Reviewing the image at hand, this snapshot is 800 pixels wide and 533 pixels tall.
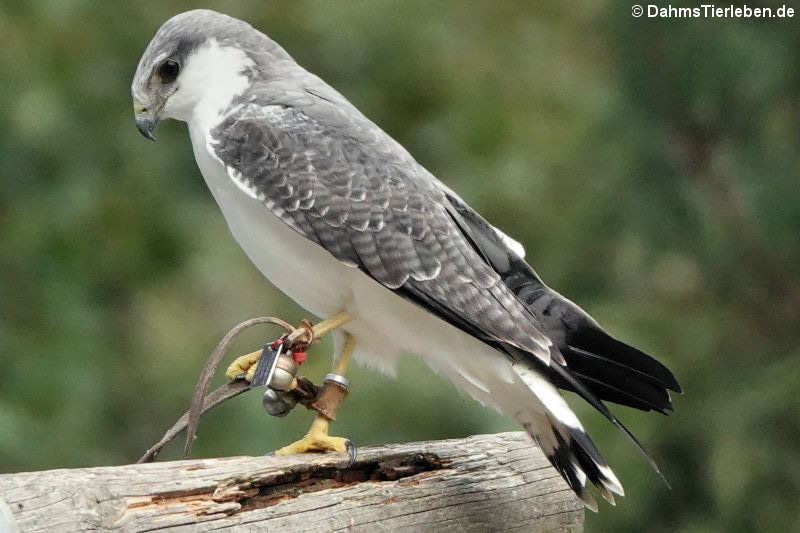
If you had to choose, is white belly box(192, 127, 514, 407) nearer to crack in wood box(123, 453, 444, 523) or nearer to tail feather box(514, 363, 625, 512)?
tail feather box(514, 363, 625, 512)

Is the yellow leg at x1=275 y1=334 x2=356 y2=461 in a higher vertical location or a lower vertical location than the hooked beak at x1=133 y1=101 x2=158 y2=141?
lower

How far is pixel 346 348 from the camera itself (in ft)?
9.50

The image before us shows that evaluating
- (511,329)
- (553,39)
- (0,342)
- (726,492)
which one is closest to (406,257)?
(511,329)

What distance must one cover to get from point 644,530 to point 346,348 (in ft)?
8.61

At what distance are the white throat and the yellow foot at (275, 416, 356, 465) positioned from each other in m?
0.70

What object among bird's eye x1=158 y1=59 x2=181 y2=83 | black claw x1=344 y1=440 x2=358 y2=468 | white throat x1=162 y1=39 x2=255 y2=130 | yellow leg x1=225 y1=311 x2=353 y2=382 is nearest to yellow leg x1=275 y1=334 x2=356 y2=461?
black claw x1=344 y1=440 x2=358 y2=468

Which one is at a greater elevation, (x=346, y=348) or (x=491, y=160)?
(x=346, y=348)

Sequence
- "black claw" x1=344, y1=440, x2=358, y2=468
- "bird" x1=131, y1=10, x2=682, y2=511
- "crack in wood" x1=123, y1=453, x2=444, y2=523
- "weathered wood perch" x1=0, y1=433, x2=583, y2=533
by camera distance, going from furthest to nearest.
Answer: "bird" x1=131, y1=10, x2=682, y2=511
"black claw" x1=344, y1=440, x2=358, y2=468
"crack in wood" x1=123, y1=453, x2=444, y2=523
"weathered wood perch" x1=0, y1=433, x2=583, y2=533

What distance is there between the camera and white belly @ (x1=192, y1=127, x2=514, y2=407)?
2.78 m

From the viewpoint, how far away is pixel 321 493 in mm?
2432

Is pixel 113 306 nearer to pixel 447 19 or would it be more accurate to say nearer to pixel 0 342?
pixel 0 342

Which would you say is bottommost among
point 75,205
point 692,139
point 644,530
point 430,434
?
point 644,530

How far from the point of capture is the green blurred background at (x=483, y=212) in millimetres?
4961

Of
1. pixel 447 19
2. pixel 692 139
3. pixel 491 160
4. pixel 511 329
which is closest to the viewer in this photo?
pixel 511 329
